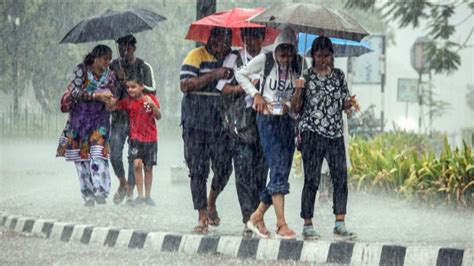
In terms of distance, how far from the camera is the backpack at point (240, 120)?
436 inches

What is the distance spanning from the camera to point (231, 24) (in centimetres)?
1129

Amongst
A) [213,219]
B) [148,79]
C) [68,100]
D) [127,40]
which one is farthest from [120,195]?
[213,219]

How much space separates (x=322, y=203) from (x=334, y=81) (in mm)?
4790

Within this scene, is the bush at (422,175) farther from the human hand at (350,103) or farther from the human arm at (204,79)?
the human arm at (204,79)

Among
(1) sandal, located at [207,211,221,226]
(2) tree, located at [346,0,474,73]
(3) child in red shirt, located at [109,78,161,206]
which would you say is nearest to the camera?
(1) sandal, located at [207,211,221,226]

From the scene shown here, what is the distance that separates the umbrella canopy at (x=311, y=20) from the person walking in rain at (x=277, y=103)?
188 mm

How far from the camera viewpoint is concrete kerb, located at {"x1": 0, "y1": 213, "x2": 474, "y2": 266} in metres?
9.89

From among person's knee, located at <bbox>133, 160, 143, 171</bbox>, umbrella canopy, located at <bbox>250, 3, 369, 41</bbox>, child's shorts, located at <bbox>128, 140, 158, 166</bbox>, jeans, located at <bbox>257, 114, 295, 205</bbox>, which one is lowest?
person's knee, located at <bbox>133, 160, 143, 171</bbox>

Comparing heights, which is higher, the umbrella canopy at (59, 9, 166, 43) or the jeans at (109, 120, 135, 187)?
the umbrella canopy at (59, 9, 166, 43)

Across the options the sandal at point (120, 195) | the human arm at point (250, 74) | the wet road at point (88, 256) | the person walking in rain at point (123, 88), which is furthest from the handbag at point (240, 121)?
the sandal at point (120, 195)

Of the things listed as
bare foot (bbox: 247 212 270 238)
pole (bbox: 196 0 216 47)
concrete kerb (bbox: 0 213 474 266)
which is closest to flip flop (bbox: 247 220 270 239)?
bare foot (bbox: 247 212 270 238)

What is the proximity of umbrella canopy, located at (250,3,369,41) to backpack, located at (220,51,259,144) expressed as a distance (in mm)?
773

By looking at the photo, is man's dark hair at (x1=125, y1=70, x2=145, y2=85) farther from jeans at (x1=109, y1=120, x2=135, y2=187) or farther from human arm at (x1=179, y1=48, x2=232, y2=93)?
human arm at (x1=179, y1=48, x2=232, y2=93)

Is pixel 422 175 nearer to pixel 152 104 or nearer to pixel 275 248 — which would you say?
pixel 152 104
